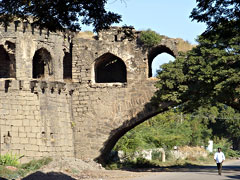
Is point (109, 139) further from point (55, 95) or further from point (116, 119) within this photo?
point (55, 95)

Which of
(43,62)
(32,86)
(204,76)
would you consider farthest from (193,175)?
(43,62)

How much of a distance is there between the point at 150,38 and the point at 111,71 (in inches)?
137

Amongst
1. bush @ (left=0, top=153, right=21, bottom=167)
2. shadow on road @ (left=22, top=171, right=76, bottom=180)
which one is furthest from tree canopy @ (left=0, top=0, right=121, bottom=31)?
bush @ (left=0, top=153, right=21, bottom=167)

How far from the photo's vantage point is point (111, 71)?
25.7 metres

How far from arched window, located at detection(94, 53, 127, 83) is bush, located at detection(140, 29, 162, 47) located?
7.01 feet

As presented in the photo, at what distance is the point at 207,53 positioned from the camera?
2078 centimetres

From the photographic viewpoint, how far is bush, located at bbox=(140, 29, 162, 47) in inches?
904

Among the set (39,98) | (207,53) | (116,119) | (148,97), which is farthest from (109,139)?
(207,53)

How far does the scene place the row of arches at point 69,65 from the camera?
21.9 meters

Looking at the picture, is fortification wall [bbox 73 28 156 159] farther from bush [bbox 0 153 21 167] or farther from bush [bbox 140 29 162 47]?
bush [bbox 0 153 21 167]

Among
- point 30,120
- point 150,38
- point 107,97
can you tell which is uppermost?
point 150,38

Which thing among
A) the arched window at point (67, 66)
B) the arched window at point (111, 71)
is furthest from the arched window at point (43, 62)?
the arched window at point (111, 71)

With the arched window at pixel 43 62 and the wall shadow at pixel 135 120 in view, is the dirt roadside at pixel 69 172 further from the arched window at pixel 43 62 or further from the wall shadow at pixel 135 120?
the arched window at pixel 43 62

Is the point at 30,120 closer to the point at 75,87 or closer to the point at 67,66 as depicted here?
the point at 75,87
